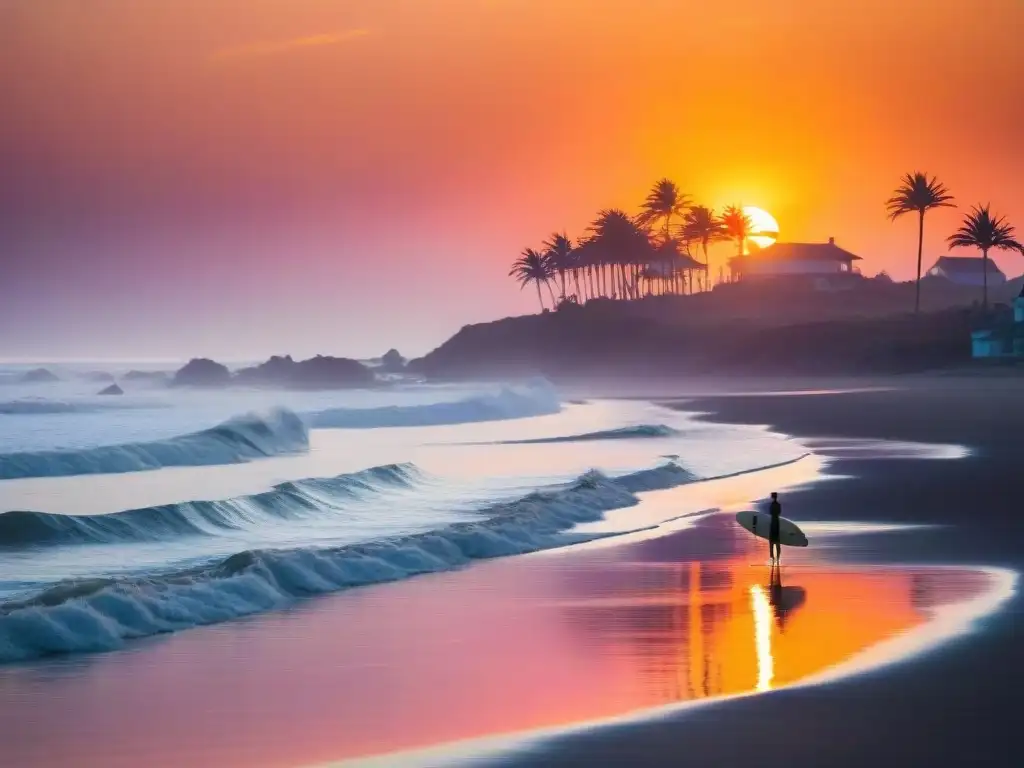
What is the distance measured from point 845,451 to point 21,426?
104 ft

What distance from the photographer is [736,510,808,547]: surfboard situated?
18.4m

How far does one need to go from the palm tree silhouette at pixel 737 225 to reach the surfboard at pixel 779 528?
16591 centimetres

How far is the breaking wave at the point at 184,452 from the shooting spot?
34.2 m

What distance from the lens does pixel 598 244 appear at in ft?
591

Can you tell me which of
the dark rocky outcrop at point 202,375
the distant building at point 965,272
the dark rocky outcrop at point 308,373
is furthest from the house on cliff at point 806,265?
the dark rocky outcrop at point 202,375

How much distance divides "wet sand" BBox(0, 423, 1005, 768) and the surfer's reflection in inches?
1.5

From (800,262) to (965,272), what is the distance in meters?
25.4

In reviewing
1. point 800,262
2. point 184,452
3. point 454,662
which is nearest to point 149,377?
point 800,262

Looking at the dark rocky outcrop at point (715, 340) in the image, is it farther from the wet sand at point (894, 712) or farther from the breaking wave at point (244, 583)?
the breaking wave at point (244, 583)

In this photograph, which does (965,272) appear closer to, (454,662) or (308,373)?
(308,373)

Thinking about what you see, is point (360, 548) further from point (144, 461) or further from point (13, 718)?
point (144, 461)

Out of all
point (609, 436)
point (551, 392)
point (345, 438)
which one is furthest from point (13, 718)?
point (551, 392)

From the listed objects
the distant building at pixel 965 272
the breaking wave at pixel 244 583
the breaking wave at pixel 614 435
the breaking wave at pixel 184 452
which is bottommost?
the breaking wave at pixel 244 583

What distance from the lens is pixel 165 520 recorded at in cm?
2142
